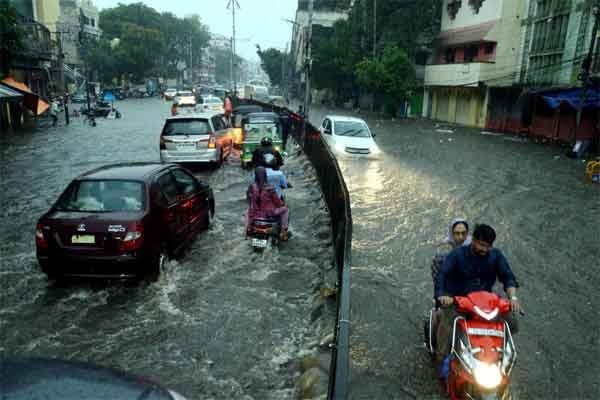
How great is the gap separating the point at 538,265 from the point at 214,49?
20245 centimetres

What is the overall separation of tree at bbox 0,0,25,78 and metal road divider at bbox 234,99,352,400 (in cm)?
1378

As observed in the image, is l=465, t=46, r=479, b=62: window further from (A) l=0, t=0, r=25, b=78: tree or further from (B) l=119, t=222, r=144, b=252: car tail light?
(B) l=119, t=222, r=144, b=252: car tail light

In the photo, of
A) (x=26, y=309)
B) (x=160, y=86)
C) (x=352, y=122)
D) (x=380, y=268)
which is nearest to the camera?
(x=26, y=309)

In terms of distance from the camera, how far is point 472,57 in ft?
124

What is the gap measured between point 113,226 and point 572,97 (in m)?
23.6

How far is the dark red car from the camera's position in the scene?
253 inches

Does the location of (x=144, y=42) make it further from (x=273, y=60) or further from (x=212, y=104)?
(x=212, y=104)

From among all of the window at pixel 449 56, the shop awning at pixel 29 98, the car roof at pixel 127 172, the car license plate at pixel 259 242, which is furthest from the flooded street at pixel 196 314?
the window at pixel 449 56

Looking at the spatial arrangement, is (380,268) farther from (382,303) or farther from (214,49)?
(214,49)

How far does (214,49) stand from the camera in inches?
7756

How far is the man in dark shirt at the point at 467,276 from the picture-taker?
4.05 meters

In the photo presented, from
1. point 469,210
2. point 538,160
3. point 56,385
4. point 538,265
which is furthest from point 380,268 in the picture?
point 538,160

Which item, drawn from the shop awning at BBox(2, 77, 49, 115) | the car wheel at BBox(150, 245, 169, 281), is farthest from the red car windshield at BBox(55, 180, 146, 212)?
the shop awning at BBox(2, 77, 49, 115)

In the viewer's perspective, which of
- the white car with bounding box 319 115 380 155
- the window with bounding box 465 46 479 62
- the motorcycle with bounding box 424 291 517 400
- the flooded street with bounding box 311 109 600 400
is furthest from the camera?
the window with bounding box 465 46 479 62
